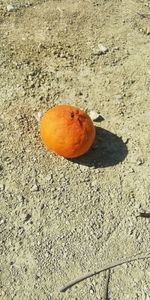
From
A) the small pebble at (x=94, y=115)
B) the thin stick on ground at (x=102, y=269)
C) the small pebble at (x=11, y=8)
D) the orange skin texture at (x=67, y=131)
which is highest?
the small pebble at (x=11, y=8)

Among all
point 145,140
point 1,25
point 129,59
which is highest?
point 1,25

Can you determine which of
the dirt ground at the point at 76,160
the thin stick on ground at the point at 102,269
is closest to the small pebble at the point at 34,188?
the dirt ground at the point at 76,160

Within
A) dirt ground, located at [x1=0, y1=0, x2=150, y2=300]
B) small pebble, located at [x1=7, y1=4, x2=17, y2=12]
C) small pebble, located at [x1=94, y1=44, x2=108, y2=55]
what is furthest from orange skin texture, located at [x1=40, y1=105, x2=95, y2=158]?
small pebble, located at [x1=7, y1=4, x2=17, y2=12]

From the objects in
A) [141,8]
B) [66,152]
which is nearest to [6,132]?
[66,152]

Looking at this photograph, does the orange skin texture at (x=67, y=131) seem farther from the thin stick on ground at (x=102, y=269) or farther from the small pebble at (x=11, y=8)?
the small pebble at (x=11, y=8)

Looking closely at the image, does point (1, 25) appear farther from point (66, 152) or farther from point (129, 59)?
point (66, 152)

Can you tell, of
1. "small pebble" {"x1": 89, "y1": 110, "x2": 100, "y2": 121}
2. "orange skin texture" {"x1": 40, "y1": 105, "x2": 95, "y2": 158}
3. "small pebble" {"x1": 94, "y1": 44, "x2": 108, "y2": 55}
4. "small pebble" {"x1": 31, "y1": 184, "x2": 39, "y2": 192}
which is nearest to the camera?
"orange skin texture" {"x1": 40, "y1": 105, "x2": 95, "y2": 158}

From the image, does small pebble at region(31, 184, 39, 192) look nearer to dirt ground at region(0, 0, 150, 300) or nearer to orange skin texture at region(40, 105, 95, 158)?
dirt ground at region(0, 0, 150, 300)
